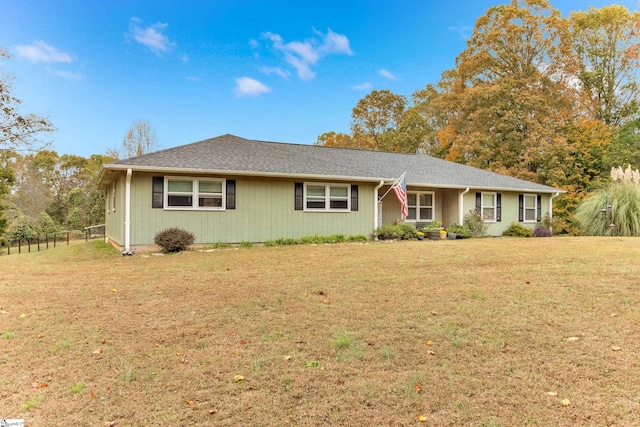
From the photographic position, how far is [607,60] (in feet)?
80.4

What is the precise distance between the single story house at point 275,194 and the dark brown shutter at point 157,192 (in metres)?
0.03

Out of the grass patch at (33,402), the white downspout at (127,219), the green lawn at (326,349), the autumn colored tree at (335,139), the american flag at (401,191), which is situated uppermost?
the autumn colored tree at (335,139)

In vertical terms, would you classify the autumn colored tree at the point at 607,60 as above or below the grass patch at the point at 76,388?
above

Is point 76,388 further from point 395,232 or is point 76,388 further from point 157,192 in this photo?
point 395,232

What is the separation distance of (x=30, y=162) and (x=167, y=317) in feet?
119

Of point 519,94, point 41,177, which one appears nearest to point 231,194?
point 519,94

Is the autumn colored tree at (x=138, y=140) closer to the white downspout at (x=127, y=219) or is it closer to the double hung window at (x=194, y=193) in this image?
the double hung window at (x=194, y=193)

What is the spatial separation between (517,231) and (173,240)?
46.8 feet

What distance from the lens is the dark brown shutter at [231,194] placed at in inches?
460

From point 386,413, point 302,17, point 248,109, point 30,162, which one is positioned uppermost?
point 302,17

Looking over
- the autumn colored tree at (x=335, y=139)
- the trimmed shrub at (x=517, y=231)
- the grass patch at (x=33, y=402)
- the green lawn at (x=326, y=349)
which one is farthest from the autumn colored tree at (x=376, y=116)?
the grass patch at (x=33, y=402)

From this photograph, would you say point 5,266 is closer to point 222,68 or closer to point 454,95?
point 222,68

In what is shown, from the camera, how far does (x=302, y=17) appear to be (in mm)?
17109

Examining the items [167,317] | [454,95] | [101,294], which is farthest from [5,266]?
[454,95]
